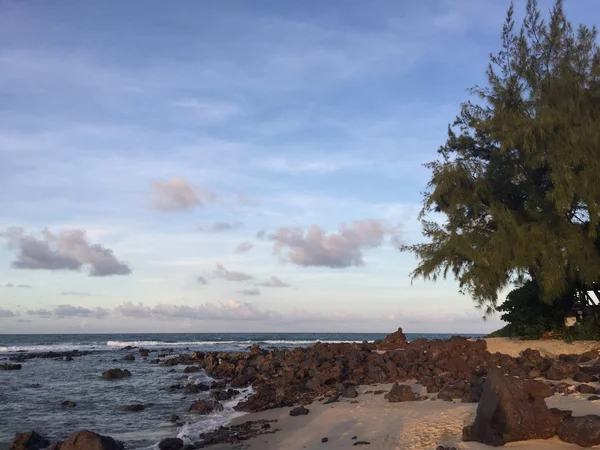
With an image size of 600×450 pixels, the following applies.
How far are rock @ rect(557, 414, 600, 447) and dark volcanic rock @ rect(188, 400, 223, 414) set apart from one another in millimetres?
12540

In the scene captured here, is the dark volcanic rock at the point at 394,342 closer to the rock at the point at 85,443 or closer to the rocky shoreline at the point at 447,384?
the rocky shoreline at the point at 447,384

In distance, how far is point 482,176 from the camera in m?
27.7

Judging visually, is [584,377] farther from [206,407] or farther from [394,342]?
[394,342]

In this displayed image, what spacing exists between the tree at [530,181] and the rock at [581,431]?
44.8 ft

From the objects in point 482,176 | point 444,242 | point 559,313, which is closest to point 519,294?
point 559,313

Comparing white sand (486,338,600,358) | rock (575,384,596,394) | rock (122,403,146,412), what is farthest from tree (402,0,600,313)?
rock (122,403,146,412)

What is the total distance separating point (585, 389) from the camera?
14484 millimetres

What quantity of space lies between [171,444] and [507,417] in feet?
27.8

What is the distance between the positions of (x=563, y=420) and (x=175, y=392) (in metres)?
19.8

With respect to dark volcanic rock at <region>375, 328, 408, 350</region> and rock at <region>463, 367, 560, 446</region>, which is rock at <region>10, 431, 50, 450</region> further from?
dark volcanic rock at <region>375, 328, 408, 350</region>

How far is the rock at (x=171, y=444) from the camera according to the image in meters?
14.2

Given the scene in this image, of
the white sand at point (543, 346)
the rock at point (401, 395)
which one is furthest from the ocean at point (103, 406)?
the white sand at point (543, 346)

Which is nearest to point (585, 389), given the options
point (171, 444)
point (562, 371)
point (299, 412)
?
point (562, 371)

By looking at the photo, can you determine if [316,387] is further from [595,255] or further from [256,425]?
[595,255]
